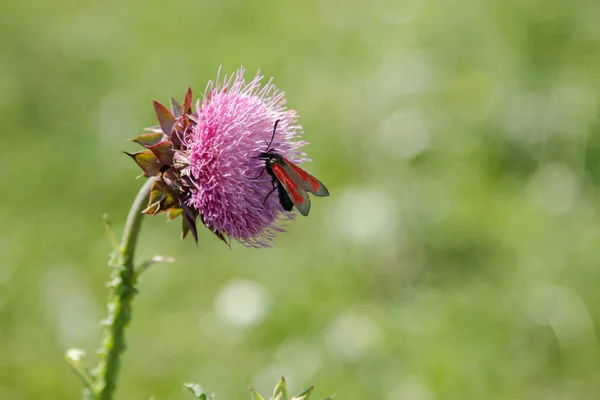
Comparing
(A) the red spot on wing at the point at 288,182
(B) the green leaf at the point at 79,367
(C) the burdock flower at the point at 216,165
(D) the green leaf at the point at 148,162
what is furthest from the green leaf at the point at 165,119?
(B) the green leaf at the point at 79,367

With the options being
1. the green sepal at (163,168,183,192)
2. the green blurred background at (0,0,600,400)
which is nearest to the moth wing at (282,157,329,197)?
the green sepal at (163,168,183,192)

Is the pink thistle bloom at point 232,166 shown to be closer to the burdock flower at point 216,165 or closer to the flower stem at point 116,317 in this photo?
the burdock flower at point 216,165

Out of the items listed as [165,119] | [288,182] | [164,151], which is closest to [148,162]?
[164,151]

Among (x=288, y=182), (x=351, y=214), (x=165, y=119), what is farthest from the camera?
(x=351, y=214)

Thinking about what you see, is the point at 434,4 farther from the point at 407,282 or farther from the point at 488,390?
the point at 488,390

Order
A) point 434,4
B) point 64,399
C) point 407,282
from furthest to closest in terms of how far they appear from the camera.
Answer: point 434,4, point 407,282, point 64,399

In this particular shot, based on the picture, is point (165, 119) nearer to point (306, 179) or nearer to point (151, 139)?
point (151, 139)

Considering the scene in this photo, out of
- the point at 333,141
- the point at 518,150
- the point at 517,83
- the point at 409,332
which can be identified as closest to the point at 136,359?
the point at 409,332
